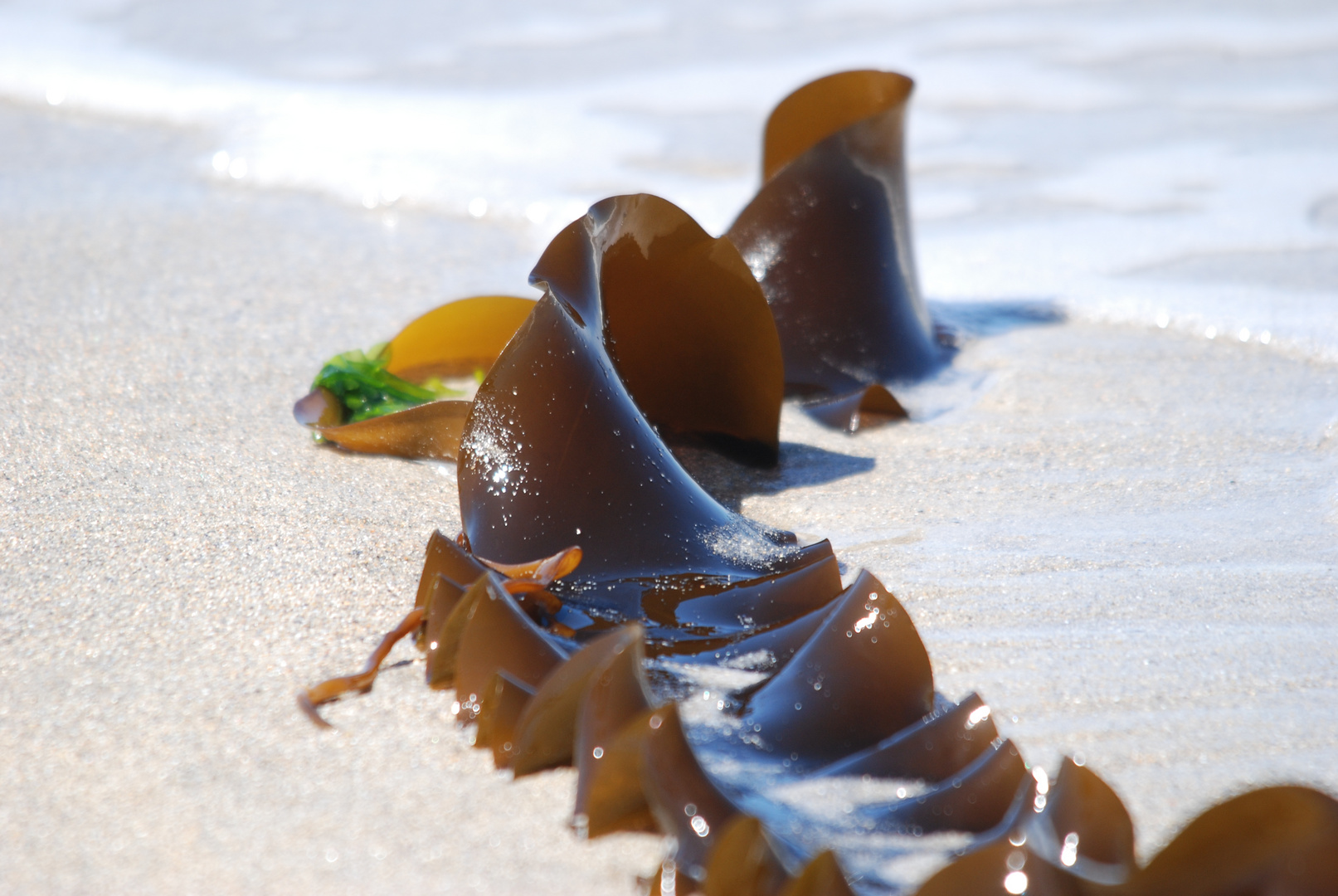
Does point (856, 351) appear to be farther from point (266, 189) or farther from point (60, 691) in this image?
point (266, 189)

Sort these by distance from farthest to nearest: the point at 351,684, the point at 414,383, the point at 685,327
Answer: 1. the point at 414,383
2. the point at 685,327
3. the point at 351,684

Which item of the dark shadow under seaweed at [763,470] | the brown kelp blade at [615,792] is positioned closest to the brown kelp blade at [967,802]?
the brown kelp blade at [615,792]

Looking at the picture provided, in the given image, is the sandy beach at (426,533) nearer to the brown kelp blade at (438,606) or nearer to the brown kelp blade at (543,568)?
the brown kelp blade at (438,606)

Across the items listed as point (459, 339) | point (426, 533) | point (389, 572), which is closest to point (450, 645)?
point (389, 572)

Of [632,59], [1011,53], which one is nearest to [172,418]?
[632,59]

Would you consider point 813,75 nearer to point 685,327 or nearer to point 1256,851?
point 685,327

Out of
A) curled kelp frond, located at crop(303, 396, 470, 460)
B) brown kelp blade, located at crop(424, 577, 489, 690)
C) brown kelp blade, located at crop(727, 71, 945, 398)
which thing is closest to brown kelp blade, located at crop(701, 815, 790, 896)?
brown kelp blade, located at crop(424, 577, 489, 690)
